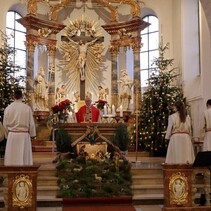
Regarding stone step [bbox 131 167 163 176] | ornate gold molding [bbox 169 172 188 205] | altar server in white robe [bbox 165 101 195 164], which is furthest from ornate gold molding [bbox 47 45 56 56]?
ornate gold molding [bbox 169 172 188 205]

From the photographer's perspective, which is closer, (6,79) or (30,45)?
(6,79)

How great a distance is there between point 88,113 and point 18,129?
3.93 m

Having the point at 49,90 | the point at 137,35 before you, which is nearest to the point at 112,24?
the point at 137,35

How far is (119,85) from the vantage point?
1998 centimetres

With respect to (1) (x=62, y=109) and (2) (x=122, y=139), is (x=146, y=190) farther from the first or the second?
(1) (x=62, y=109)

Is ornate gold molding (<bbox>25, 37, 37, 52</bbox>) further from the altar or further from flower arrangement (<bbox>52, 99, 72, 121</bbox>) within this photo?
the altar

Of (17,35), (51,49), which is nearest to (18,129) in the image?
(51,49)

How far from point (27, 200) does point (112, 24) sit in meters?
13.7

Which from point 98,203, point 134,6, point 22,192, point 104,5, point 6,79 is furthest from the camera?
point 104,5

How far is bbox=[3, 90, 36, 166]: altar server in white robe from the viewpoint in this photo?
383 inches

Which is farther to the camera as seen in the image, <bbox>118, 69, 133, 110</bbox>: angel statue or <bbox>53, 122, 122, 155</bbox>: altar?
<bbox>118, 69, 133, 110</bbox>: angel statue

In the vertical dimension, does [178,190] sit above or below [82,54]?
below

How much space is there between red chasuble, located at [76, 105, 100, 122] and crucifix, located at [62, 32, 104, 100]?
636 cm

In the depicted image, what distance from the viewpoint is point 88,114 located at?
1352cm
